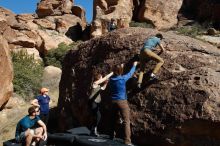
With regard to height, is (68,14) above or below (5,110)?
above

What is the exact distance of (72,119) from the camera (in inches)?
503

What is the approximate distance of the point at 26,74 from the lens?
2594 centimetres

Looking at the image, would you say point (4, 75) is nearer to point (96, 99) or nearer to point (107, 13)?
point (96, 99)

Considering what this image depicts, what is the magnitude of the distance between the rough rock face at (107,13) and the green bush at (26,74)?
6.04 meters

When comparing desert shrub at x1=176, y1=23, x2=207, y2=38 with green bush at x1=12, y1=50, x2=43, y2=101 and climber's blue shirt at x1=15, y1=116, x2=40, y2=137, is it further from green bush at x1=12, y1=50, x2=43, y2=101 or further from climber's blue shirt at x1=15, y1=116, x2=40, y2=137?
climber's blue shirt at x1=15, y1=116, x2=40, y2=137

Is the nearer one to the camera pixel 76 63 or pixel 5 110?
pixel 76 63

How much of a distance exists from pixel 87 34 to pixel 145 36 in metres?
25.5

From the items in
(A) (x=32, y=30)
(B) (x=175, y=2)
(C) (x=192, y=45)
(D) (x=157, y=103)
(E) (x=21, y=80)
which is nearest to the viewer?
(D) (x=157, y=103)

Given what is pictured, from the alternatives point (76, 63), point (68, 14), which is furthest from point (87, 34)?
point (76, 63)

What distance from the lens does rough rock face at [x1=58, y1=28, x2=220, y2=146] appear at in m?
9.11

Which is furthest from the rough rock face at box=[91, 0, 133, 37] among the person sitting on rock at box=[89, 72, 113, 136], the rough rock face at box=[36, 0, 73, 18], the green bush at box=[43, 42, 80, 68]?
the person sitting on rock at box=[89, 72, 113, 136]

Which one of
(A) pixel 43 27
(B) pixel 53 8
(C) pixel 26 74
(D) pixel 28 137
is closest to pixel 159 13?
(A) pixel 43 27

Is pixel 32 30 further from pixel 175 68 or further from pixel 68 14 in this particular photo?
pixel 175 68

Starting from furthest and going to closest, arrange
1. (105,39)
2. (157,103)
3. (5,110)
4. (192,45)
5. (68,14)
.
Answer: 1. (68,14)
2. (5,110)
3. (105,39)
4. (192,45)
5. (157,103)
